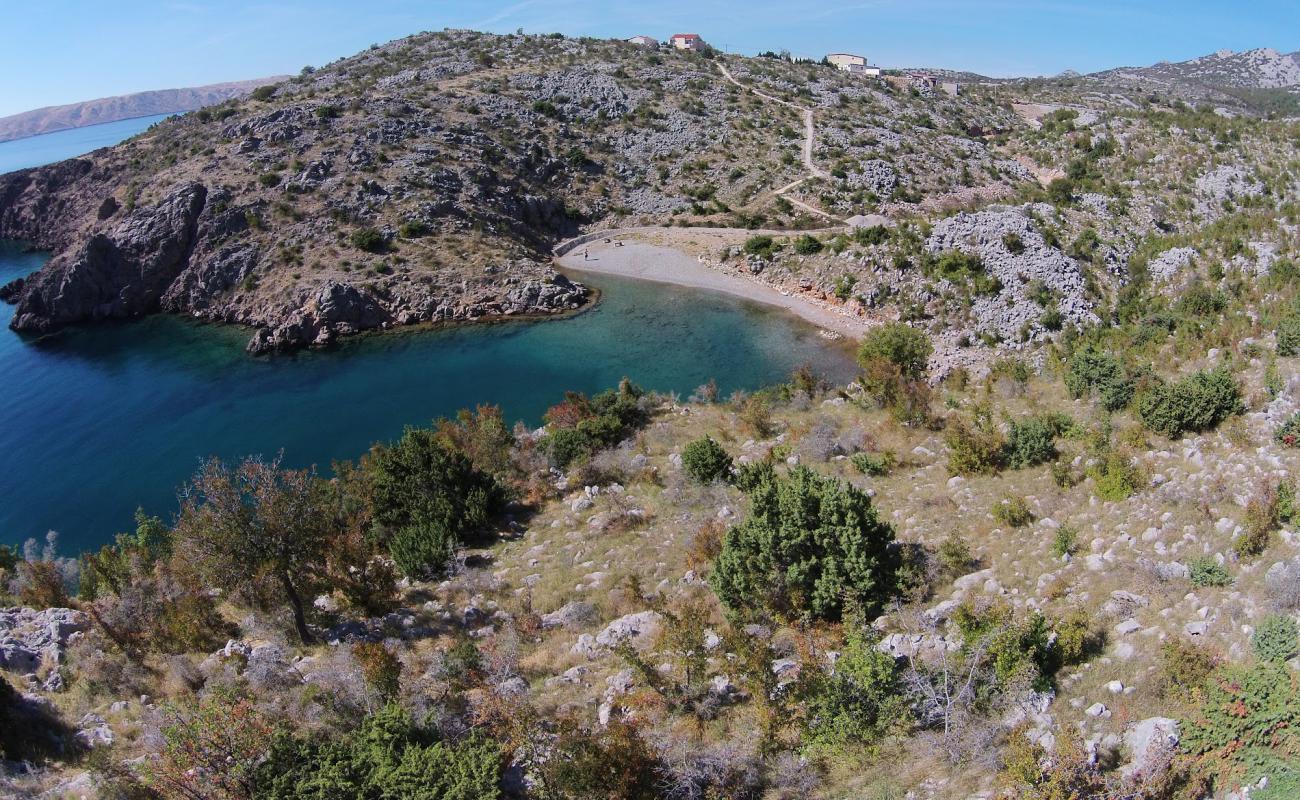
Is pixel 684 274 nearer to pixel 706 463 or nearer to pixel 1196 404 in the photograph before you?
pixel 706 463

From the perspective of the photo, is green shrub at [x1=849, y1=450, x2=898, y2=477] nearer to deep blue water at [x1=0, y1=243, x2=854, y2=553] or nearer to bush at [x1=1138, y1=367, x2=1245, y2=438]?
bush at [x1=1138, y1=367, x2=1245, y2=438]

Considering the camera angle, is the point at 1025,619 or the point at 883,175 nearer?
the point at 1025,619

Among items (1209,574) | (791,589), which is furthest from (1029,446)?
(791,589)

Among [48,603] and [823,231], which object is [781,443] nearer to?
[48,603]

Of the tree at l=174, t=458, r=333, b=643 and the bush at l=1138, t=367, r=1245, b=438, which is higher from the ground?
→ the bush at l=1138, t=367, r=1245, b=438

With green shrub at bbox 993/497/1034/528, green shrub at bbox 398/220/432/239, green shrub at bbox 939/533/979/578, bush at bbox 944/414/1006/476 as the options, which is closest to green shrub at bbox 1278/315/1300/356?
bush at bbox 944/414/1006/476

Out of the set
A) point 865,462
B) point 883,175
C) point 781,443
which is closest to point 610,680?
point 865,462

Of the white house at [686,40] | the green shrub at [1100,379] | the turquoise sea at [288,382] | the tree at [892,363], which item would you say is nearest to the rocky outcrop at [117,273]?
the turquoise sea at [288,382]
